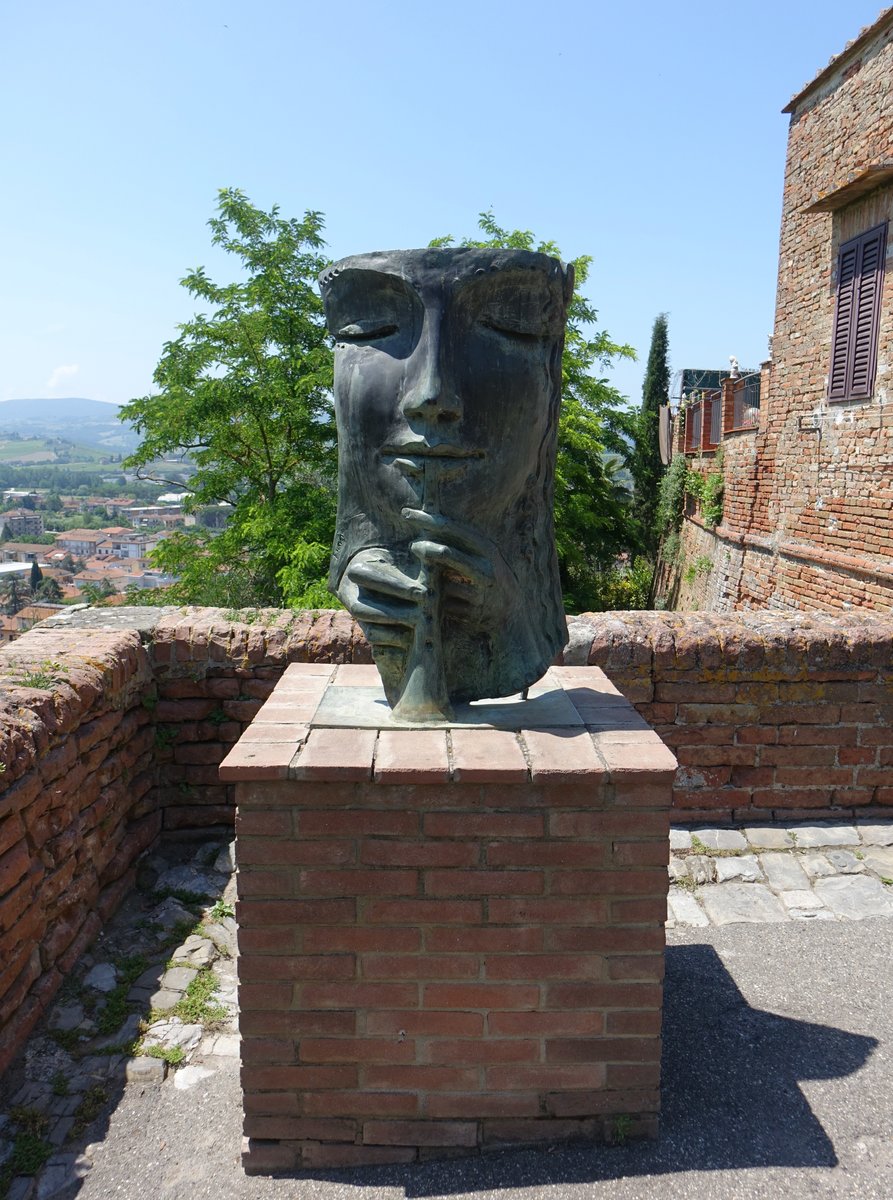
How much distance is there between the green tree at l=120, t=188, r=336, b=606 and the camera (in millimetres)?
11070

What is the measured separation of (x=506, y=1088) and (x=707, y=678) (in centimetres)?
260

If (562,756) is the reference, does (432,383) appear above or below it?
above

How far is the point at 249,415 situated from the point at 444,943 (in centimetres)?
1053

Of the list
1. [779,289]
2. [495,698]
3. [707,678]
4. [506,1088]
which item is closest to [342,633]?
[495,698]

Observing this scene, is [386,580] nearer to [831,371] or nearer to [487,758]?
[487,758]

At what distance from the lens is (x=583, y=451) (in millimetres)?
13211

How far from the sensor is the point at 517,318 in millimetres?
2531

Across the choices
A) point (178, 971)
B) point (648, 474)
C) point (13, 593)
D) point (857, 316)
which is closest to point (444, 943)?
point (178, 971)

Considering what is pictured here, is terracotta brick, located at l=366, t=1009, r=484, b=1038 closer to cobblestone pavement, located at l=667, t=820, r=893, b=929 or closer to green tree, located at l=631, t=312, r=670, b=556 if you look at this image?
cobblestone pavement, located at l=667, t=820, r=893, b=929

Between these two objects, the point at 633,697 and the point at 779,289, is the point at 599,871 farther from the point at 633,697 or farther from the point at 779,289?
the point at 779,289

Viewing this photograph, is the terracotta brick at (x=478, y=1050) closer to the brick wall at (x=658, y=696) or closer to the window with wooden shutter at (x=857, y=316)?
the brick wall at (x=658, y=696)

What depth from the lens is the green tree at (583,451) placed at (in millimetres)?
11898

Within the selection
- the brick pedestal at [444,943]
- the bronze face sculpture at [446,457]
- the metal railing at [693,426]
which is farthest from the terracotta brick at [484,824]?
the metal railing at [693,426]

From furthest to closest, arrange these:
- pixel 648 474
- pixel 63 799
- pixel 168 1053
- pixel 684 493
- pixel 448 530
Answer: pixel 648 474
pixel 684 493
pixel 63 799
pixel 168 1053
pixel 448 530
